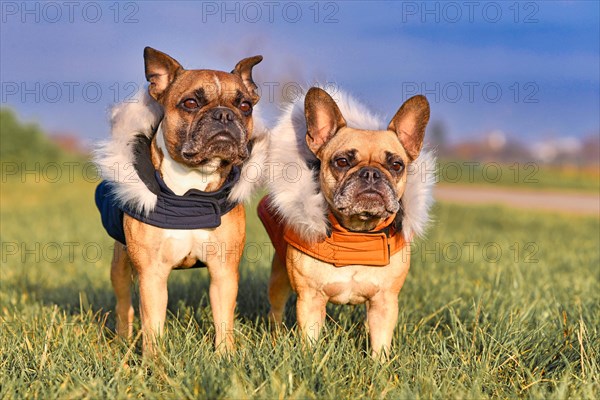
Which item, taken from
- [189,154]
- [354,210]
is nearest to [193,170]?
[189,154]

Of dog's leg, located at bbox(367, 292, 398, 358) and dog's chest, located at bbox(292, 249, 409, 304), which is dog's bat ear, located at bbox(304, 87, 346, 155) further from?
dog's leg, located at bbox(367, 292, 398, 358)

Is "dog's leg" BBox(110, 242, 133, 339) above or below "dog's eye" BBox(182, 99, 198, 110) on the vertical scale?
below

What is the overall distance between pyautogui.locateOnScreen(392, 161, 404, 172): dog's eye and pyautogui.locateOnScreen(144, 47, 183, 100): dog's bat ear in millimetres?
1687

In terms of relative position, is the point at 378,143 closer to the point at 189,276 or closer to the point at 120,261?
the point at 120,261

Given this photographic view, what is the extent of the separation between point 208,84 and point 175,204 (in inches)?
34.1

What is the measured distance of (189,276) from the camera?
7238mm

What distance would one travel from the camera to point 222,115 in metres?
4.43

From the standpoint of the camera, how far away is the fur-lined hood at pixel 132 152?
15.2ft

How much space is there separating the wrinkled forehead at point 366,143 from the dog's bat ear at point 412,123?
66 mm

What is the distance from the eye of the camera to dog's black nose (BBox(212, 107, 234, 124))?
14.5ft

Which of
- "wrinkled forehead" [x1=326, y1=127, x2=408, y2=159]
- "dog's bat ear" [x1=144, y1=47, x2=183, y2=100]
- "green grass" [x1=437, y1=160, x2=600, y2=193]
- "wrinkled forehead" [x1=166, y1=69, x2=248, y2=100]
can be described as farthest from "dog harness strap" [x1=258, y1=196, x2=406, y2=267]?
"green grass" [x1=437, y1=160, x2=600, y2=193]

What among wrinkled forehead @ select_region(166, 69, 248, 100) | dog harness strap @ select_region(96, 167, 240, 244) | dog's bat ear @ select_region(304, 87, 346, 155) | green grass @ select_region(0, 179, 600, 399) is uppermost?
wrinkled forehead @ select_region(166, 69, 248, 100)

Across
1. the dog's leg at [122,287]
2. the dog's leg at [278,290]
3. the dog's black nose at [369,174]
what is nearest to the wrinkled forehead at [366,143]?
the dog's black nose at [369,174]

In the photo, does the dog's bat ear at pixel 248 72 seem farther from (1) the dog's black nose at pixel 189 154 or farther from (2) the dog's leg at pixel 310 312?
(2) the dog's leg at pixel 310 312
